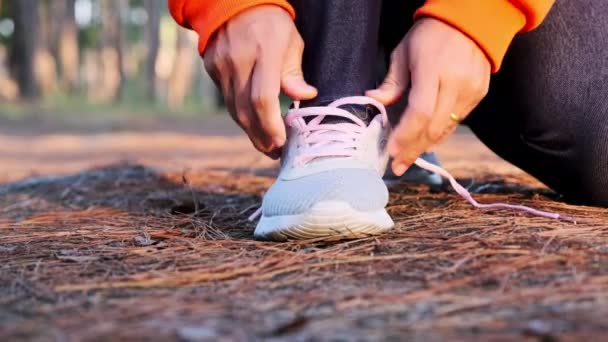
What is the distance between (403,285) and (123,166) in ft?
6.19

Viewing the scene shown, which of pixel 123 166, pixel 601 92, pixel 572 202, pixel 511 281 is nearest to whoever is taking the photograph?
pixel 511 281

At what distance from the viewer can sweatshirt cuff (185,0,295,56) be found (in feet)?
4.02

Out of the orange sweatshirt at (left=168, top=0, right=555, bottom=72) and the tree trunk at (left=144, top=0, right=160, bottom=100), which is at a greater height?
the orange sweatshirt at (left=168, top=0, right=555, bottom=72)

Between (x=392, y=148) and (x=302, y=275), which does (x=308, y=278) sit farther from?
(x=392, y=148)

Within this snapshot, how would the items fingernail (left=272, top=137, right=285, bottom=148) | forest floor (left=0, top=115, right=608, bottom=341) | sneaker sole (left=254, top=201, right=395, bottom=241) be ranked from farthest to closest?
fingernail (left=272, top=137, right=285, bottom=148)
sneaker sole (left=254, top=201, right=395, bottom=241)
forest floor (left=0, top=115, right=608, bottom=341)

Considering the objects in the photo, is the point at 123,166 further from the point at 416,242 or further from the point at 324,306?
the point at 324,306

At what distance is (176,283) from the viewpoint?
0.90m

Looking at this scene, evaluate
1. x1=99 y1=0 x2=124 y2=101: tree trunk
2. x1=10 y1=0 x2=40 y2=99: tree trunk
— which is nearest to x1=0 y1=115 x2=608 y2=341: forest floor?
x1=10 y1=0 x2=40 y2=99: tree trunk

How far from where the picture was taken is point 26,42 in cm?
1076

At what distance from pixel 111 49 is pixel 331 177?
48.5ft

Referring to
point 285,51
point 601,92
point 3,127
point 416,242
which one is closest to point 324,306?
point 416,242

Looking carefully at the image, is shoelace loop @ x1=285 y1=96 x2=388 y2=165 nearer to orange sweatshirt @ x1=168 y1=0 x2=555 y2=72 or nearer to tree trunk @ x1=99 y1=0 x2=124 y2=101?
orange sweatshirt @ x1=168 y1=0 x2=555 y2=72

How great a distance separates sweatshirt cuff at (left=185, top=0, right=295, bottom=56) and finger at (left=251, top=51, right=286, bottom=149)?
0.34 ft

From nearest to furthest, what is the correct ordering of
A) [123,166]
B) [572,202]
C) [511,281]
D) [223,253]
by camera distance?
[511,281] < [223,253] < [572,202] < [123,166]
